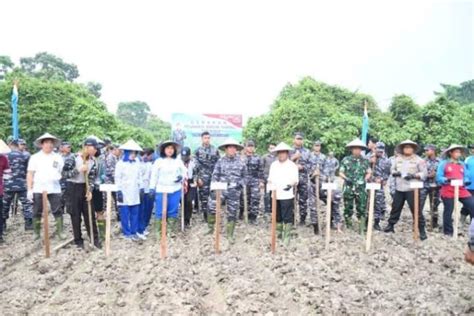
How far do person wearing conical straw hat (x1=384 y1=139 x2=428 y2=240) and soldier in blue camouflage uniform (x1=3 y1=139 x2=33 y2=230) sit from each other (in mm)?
6792

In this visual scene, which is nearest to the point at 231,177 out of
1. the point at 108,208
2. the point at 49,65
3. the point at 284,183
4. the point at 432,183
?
the point at 284,183

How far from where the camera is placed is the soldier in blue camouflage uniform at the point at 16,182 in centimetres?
866

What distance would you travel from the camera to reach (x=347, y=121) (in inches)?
742

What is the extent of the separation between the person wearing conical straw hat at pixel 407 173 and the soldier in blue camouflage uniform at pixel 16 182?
22.3 ft

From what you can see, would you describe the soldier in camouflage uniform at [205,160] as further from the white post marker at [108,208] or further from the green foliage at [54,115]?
the green foliage at [54,115]

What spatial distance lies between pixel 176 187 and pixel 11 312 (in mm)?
3714

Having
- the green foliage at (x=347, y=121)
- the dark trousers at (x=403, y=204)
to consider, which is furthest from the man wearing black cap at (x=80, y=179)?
the green foliage at (x=347, y=121)

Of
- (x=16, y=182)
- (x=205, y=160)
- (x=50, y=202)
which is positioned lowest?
(x=50, y=202)

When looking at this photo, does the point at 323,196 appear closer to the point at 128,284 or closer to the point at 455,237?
the point at 455,237

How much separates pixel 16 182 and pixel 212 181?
3.70 metres

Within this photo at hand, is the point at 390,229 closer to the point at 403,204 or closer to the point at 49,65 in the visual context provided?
the point at 403,204

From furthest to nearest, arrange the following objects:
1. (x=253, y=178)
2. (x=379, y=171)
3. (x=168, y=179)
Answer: (x=253, y=178) < (x=379, y=171) < (x=168, y=179)

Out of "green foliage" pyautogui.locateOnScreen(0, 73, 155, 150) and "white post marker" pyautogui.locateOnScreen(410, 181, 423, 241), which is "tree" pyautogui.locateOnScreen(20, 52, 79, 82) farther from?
"white post marker" pyautogui.locateOnScreen(410, 181, 423, 241)

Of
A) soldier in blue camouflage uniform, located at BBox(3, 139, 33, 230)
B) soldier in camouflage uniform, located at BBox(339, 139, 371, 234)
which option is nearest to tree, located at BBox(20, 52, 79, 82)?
soldier in blue camouflage uniform, located at BBox(3, 139, 33, 230)
